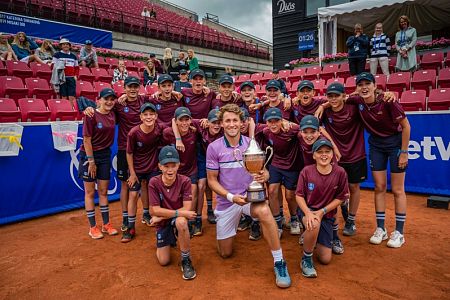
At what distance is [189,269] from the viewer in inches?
145

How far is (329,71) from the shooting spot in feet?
41.4

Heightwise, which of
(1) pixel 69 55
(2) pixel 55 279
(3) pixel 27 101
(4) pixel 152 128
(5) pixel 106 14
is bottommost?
(2) pixel 55 279

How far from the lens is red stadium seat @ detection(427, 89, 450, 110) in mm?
7176

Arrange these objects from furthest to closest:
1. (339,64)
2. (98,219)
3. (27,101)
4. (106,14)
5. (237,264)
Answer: (106,14), (339,64), (27,101), (98,219), (237,264)

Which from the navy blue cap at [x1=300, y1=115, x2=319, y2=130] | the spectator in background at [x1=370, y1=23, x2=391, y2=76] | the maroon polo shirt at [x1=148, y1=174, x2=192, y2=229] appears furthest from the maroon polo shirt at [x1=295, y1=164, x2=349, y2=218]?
the spectator in background at [x1=370, y1=23, x2=391, y2=76]

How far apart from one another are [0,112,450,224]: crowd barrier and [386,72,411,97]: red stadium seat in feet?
10.9

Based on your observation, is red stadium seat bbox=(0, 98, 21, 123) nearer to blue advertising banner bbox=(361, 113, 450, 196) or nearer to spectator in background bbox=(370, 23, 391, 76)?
blue advertising banner bbox=(361, 113, 450, 196)

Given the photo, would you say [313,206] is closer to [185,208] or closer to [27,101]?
[185,208]

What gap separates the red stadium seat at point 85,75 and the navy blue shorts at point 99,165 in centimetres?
807

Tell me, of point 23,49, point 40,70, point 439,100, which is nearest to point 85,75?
point 40,70

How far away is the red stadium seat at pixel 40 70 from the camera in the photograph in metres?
10.9

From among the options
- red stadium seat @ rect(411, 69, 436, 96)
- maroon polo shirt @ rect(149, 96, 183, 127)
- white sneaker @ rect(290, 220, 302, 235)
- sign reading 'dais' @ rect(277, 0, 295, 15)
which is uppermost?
sign reading 'dais' @ rect(277, 0, 295, 15)

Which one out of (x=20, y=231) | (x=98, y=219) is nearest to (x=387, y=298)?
(x=98, y=219)

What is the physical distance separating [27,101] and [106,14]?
14.9 meters
